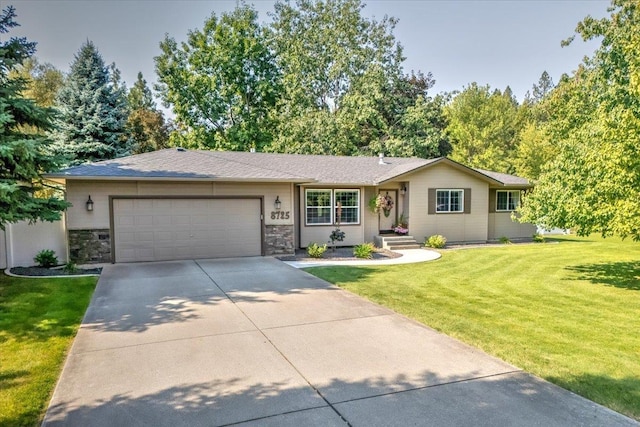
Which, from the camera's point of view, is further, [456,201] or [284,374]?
[456,201]

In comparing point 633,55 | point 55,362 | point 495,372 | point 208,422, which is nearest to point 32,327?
point 55,362

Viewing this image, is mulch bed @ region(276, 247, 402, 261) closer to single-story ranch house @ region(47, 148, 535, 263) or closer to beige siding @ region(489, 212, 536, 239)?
single-story ranch house @ region(47, 148, 535, 263)

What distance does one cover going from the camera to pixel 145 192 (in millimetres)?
11867

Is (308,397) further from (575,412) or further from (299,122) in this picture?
(299,122)

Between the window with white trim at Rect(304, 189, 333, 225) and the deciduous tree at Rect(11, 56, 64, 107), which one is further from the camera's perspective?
the deciduous tree at Rect(11, 56, 64, 107)

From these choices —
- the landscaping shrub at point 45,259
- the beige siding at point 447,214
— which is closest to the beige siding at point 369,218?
the beige siding at point 447,214

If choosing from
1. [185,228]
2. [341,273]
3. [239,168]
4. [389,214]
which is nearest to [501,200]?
[389,214]

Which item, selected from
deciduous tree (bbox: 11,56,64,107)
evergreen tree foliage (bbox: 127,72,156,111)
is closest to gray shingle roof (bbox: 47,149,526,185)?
deciduous tree (bbox: 11,56,64,107)

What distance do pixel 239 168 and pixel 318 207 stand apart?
3366 millimetres

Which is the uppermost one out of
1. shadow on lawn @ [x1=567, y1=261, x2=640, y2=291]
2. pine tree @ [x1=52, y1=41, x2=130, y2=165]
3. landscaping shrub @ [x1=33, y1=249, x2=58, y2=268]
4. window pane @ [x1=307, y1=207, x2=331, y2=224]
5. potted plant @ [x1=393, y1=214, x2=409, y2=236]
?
pine tree @ [x1=52, y1=41, x2=130, y2=165]

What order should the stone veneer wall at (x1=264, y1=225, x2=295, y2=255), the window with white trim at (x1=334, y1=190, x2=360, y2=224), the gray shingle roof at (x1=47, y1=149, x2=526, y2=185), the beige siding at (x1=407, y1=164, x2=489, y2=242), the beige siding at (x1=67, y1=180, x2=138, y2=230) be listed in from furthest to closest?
the beige siding at (x1=407, y1=164, x2=489, y2=242) < the window with white trim at (x1=334, y1=190, x2=360, y2=224) < the stone veneer wall at (x1=264, y1=225, x2=295, y2=255) < the gray shingle roof at (x1=47, y1=149, x2=526, y2=185) < the beige siding at (x1=67, y1=180, x2=138, y2=230)

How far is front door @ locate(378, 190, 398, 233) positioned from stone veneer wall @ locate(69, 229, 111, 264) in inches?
385

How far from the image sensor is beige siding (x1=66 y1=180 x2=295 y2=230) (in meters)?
11.3

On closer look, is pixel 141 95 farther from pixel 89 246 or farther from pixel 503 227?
pixel 503 227
